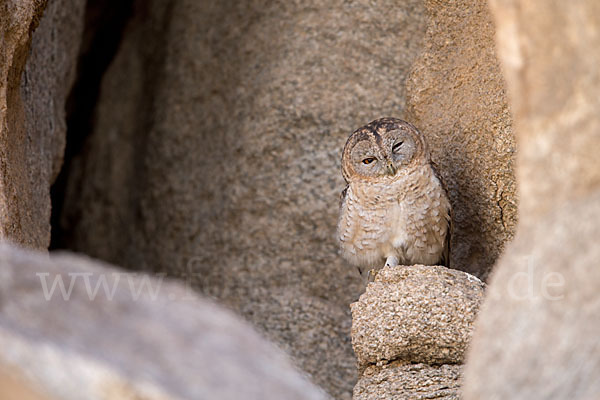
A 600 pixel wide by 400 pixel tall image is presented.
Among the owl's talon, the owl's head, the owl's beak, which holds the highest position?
the owl's head

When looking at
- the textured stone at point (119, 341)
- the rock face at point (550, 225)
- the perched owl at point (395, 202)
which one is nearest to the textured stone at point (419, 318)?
the perched owl at point (395, 202)

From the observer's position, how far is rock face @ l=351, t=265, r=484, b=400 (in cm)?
331

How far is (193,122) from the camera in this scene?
583 cm

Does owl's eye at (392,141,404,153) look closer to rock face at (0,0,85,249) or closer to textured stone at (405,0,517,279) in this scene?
textured stone at (405,0,517,279)

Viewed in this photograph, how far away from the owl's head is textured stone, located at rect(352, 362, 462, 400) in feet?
3.80

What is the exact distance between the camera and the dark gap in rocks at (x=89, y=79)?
21.3 ft

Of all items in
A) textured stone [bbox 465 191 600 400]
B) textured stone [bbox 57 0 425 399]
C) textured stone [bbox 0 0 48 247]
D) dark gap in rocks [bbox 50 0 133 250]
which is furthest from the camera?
dark gap in rocks [bbox 50 0 133 250]

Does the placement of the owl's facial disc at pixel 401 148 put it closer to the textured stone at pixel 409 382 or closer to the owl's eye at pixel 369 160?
the owl's eye at pixel 369 160

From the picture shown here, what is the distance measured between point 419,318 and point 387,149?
1.11m

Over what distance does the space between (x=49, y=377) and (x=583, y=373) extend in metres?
1.08

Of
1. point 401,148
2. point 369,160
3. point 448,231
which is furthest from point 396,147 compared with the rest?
point 448,231

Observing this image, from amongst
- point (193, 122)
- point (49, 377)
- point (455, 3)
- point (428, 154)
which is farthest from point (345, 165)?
point (49, 377)

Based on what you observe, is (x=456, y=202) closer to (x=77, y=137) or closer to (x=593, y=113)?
(x=593, y=113)

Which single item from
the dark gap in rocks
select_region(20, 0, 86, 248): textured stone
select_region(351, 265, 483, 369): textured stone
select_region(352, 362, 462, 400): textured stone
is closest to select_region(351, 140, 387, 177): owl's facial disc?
select_region(351, 265, 483, 369): textured stone
